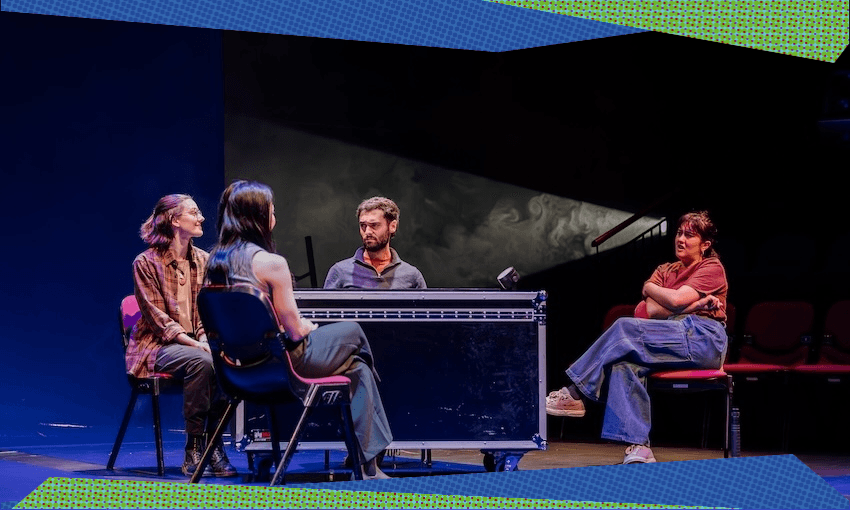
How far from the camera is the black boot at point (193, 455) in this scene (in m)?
4.39

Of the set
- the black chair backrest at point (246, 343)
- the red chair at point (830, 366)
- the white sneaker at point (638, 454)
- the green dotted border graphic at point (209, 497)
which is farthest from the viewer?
the red chair at point (830, 366)

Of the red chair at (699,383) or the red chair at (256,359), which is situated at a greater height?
the red chair at (256,359)

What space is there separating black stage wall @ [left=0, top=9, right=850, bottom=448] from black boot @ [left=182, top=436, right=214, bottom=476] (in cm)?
199

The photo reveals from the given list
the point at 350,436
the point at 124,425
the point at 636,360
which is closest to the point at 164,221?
the point at 124,425

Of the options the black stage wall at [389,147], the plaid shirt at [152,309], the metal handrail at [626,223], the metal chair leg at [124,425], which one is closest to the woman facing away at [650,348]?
the plaid shirt at [152,309]

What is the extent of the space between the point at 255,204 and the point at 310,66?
3.87 metres

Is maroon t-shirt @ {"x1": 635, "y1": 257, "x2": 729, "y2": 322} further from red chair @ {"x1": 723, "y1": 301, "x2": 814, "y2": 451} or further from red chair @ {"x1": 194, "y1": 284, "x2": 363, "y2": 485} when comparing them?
red chair @ {"x1": 194, "y1": 284, "x2": 363, "y2": 485}

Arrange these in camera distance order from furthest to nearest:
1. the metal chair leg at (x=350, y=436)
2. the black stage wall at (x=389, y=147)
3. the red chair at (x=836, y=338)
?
1. the black stage wall at (x=389, y=147)
2. the red chair at (x=836, y=338)
3. the metal chair leg at (x=350, y=436)

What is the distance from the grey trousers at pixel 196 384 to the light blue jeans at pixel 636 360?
1.67 meters

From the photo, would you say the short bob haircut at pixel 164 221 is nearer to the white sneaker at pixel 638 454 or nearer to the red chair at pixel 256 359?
the red chair at pixel 256 359

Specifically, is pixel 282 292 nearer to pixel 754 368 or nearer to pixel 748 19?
pixel 748 19

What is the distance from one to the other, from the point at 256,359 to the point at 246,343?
76 mm

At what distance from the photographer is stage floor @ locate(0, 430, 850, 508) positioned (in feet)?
14.3

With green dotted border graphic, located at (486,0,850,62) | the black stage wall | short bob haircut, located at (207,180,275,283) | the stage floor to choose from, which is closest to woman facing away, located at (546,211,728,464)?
the stage floor
